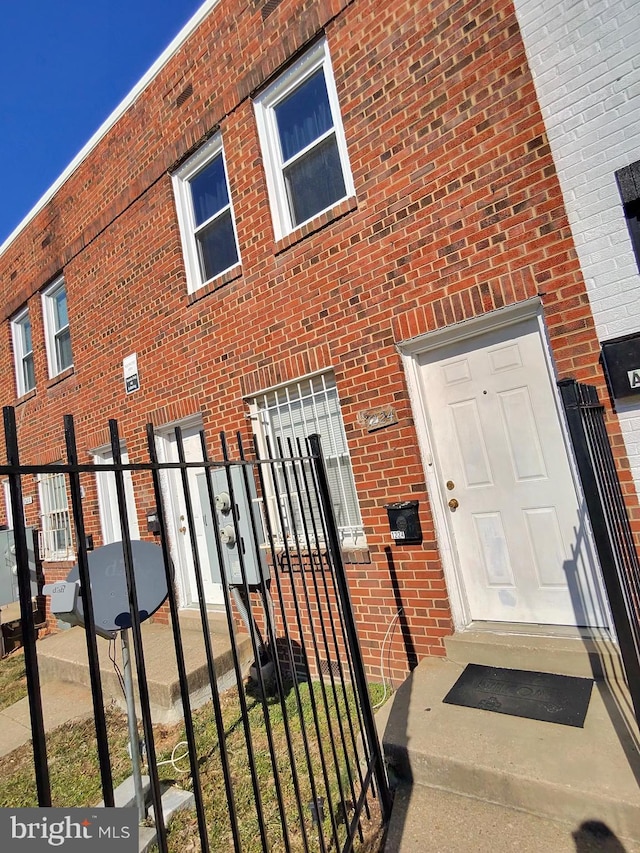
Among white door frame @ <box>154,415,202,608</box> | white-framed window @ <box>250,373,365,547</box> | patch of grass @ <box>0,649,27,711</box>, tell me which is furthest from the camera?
white door frame @ <box>154,415,202,608</box>

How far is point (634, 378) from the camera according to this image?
2910 mm

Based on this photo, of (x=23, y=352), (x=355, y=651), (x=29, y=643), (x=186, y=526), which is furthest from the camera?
(x=23, y=352)

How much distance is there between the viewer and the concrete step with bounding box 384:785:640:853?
2135 mm

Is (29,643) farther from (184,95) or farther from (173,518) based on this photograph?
(184,95)

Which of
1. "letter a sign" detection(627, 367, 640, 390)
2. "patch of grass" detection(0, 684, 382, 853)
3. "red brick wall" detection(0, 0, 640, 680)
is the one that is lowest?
"patch of grass" detection(0, 684, 382, 853)

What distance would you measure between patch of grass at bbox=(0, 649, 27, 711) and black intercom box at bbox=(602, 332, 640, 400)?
17.9 ft

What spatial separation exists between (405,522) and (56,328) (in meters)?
6.89

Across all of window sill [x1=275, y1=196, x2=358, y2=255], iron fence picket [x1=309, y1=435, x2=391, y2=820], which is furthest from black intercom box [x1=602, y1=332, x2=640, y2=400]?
window sill [x1=275, y1=196, x2=358, y2=255]

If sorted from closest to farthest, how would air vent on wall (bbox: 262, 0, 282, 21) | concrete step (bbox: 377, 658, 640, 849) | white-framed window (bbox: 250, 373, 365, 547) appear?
concrete step (bbox: 377, 658, 640, 849) → white-framed window (bbox: 250, 373, 365, 547) → air vent on wall (bbox: 262, 0, 282, 21)

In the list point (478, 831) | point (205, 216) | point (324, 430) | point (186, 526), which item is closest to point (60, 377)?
point (186, 526)

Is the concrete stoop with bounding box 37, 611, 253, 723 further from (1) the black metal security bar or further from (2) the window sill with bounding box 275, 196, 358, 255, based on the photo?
(2) the window sill with bounding box 275, 196, 358, 255

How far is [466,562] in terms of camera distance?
3.79m

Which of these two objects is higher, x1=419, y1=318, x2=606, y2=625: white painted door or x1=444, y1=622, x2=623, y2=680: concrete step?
x1=419, y1=318, x2=606, y2=625: white painted door

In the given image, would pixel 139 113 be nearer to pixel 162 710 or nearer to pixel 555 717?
pixel 162 710
